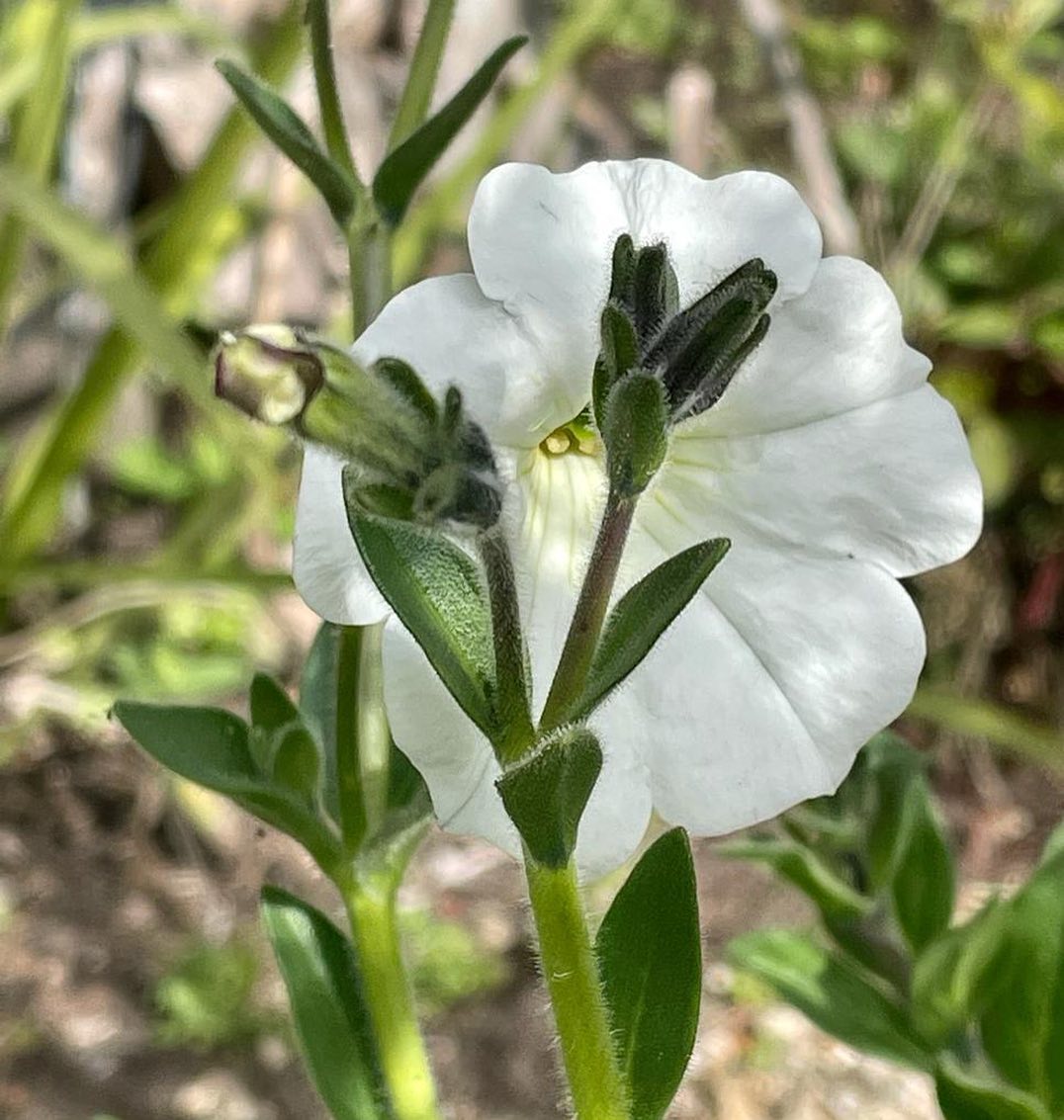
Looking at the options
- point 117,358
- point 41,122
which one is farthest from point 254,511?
point 41,122

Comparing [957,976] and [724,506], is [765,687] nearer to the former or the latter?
[724,506]

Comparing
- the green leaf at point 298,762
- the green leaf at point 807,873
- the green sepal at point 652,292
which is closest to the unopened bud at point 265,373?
the green sepal at point 652,292

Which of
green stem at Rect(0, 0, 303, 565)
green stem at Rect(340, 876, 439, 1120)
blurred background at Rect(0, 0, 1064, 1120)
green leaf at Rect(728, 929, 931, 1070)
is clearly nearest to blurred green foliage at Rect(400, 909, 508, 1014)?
blurred background at Rect(0, 0, 1064, 1120)

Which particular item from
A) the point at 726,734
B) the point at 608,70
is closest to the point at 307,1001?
the point at 726,734

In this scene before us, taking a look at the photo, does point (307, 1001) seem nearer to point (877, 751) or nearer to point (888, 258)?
point (877, 751)

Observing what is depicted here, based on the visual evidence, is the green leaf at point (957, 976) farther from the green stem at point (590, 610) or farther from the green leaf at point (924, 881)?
the green stem at point (590, 610)

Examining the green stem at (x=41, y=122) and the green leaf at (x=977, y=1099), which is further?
the green stem at (x=41, y=122)

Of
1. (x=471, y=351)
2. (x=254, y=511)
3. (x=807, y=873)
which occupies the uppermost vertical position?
(x=471, y=351)
